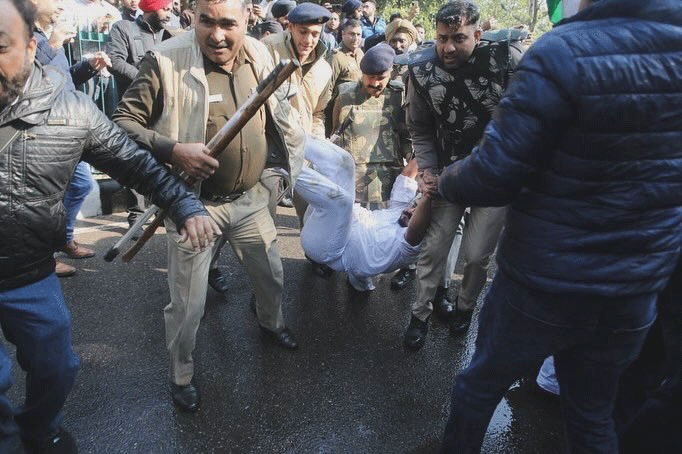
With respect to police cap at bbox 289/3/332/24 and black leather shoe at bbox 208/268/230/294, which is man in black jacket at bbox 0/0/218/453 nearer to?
black leather shoe at bbox 208/268/230/294

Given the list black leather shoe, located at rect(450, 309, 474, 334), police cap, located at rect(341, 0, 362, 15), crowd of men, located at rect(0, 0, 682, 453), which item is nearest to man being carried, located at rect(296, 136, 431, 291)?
crowd of men, located at rect(0, 0, 682, 453)

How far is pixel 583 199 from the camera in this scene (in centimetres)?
153

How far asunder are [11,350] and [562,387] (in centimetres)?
295

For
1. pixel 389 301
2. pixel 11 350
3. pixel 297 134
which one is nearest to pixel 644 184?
pixel 297 134

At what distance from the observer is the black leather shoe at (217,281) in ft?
12.5

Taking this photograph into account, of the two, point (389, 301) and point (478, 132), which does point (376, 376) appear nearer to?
point (389, 301)

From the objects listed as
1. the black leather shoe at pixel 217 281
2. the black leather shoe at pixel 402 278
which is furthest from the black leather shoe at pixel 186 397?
the black leather shoe at pixel 402 278

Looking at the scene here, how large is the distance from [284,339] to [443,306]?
3.84ft

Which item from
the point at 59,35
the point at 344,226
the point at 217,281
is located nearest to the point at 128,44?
the point at 59,35

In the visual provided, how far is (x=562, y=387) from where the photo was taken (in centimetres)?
185

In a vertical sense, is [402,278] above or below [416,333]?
below

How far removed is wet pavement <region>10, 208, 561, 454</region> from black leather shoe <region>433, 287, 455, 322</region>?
19 centimetres

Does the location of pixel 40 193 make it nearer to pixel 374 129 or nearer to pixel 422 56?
pixel 422 56

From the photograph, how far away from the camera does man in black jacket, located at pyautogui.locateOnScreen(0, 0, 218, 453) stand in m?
1.65
